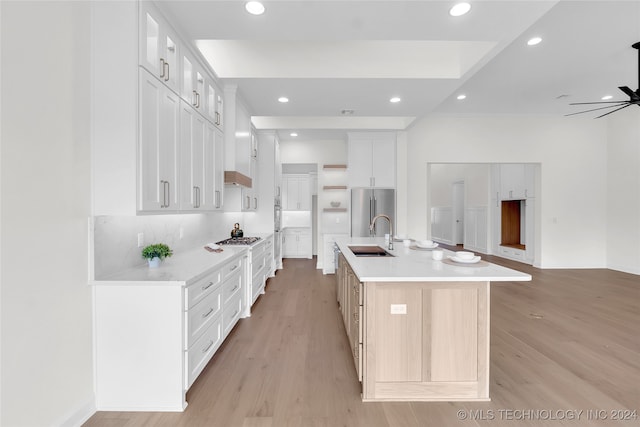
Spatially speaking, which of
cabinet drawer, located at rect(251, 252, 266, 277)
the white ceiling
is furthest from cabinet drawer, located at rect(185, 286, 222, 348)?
the white ceiling

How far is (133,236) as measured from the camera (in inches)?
97.3

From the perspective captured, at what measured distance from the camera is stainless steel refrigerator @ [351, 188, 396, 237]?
237 inches

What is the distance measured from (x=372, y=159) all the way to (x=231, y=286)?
158 inches

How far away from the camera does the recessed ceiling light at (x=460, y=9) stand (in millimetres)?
2309

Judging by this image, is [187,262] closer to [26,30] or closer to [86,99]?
[86,99]

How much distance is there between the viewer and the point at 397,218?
6.14 metres

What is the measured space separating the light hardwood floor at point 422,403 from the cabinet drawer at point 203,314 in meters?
0.41

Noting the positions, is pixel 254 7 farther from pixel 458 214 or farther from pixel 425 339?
pixel 458 214

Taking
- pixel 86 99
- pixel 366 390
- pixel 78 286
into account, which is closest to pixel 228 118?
pixel 86 99

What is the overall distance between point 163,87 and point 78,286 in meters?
1.51

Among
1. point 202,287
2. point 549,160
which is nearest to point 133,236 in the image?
point 202,287

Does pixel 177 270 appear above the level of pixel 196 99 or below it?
below

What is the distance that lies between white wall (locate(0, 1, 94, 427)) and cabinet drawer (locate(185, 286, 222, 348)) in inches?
24.1

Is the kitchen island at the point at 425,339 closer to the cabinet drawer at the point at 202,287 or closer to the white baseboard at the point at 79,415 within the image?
the cabinet drawer at the point at 202,287
